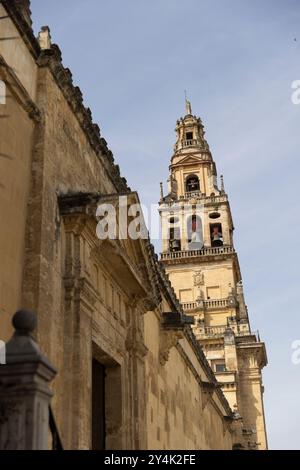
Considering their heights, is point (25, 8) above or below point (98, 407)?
above

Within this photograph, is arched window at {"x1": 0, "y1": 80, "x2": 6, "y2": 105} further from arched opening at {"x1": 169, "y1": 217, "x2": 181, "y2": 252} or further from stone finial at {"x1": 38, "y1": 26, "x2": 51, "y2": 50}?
arched opening at {"x1": 169, "y1": 217, "x2": 181, "y2": 252}

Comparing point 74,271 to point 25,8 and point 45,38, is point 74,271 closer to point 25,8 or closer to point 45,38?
point 45,38

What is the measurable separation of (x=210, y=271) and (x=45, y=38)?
32.2 metres

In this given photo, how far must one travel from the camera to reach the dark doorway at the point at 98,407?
32.4 ft

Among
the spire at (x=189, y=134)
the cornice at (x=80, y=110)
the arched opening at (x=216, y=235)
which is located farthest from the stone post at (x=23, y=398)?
the spire at (x=189, y=134)

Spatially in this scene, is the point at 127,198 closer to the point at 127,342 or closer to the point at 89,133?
the point at 89,133

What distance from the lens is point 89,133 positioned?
10.3 m

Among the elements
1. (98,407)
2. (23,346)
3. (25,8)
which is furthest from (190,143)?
(23,346)

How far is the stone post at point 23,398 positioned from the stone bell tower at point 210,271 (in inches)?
1205

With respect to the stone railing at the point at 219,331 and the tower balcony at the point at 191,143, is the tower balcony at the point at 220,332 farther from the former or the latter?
the tower balcony at the point at 191,143

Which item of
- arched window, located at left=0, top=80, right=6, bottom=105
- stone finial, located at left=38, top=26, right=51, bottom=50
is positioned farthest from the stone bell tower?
arched window, located at left=0, top=80, right=6, bottom=105

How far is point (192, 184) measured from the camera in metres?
44.8

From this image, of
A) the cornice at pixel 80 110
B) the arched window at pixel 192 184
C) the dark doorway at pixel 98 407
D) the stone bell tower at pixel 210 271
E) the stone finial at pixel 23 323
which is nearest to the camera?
the stone finial at pixel 23 323

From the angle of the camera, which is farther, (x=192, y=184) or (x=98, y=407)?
(x=192, y=184)
